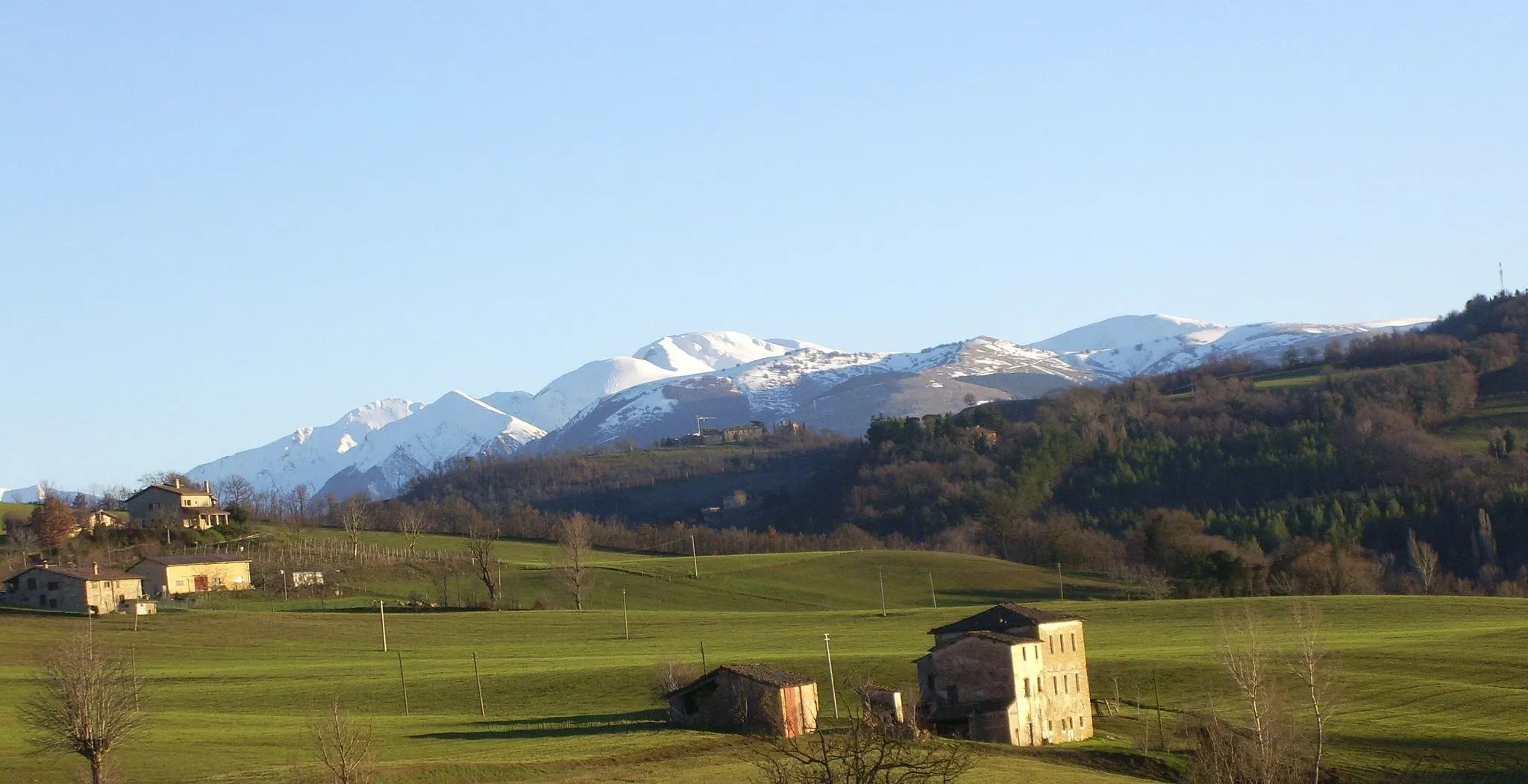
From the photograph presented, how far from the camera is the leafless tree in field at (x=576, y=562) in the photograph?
440ft

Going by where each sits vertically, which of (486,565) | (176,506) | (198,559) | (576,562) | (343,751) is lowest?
(343,751)

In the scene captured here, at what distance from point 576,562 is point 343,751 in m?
89.4

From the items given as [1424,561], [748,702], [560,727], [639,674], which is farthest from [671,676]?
[1424,561]

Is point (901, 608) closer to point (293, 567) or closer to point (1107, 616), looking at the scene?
point (1107, 616)

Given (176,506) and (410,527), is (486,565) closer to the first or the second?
(176,506)

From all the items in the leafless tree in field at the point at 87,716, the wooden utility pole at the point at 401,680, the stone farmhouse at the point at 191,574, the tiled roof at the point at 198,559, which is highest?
the tiled roof at the point at 198,559

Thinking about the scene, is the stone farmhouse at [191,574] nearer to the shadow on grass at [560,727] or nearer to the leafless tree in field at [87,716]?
the shadow on grass at [560,727]

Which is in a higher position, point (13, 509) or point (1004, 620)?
point (13, 509)

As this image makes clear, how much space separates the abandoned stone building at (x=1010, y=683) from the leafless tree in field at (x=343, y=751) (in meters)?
26.5

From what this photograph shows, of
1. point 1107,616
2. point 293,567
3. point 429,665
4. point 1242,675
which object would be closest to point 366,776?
point 1242,675

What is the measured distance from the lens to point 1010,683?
7488cm

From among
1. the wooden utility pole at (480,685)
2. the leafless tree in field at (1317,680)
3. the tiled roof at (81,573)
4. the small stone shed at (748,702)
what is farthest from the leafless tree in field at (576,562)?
the small stone shed at (748,702)

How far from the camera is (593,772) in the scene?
178 ft

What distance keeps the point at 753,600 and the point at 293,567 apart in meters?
37.0
